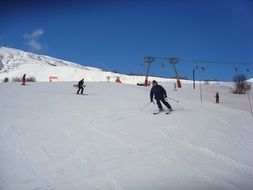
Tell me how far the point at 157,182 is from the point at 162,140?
13.8 ft

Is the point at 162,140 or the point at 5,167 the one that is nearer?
the point at 5,167

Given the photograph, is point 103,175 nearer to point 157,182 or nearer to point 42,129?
point 157,182

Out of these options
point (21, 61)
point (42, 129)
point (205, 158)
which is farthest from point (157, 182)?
point (21, 61)

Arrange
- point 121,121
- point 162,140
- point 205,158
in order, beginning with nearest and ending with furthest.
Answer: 1. point 205,158
2. point 162,140
3. point 121,121

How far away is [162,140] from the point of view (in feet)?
41.0

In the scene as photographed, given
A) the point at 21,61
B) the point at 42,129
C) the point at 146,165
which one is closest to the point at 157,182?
the point at 146,165

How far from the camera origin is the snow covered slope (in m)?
8.37

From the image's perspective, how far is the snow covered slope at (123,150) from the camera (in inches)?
329

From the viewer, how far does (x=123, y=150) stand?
1095 centimetres

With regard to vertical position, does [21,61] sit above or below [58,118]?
above

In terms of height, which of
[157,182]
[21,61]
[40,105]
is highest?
[21,61]

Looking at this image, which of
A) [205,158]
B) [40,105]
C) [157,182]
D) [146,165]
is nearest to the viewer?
[157,182]

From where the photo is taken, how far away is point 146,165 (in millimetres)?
9586

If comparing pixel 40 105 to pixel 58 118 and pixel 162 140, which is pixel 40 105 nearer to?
pixel 58 118
